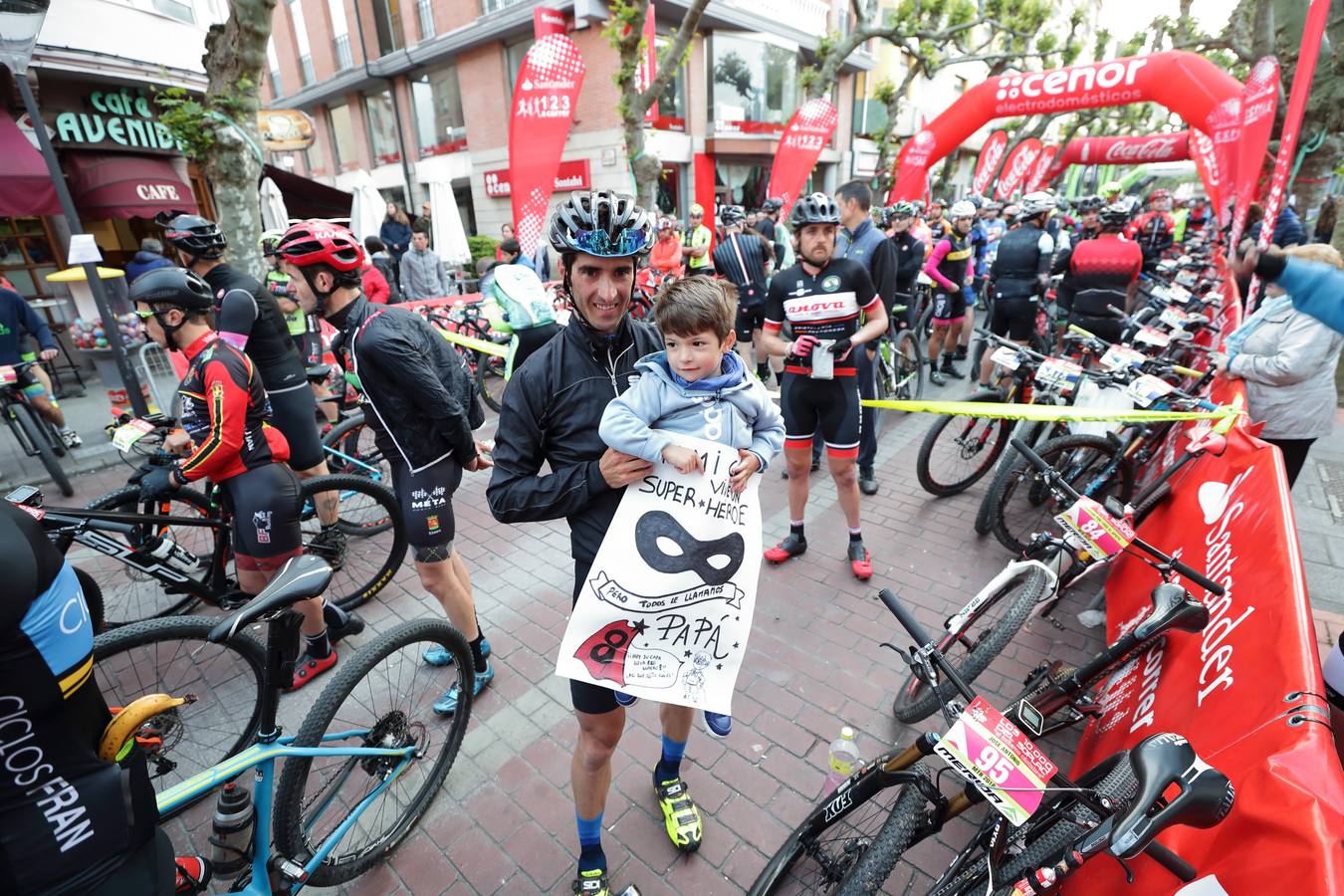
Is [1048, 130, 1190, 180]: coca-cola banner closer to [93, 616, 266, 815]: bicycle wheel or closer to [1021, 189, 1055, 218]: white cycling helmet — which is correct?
[1021, 189, 1055, 218]: white cycling helmet

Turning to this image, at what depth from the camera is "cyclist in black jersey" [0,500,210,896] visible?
1245mm

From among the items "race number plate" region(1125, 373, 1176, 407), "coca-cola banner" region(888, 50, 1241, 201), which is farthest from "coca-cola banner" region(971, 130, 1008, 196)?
"race number plate" region(1125, 373, 1176, 407)

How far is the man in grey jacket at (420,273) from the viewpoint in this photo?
11.2 meters

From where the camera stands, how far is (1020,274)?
7.14m

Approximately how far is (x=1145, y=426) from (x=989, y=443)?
145 centimetres

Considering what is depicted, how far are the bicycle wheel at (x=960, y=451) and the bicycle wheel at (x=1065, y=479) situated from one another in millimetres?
569

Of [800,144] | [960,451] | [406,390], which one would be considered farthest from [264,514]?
[800,144]

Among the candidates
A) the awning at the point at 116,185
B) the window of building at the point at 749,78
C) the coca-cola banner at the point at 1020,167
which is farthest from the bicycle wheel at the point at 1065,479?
the window of building at the point at 749,78

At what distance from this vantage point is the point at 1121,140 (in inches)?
921

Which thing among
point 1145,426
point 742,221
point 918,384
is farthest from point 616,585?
point 742,221

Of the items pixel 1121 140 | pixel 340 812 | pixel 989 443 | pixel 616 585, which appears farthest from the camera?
pixel 1121 140

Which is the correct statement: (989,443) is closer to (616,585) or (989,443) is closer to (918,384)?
(918,384)

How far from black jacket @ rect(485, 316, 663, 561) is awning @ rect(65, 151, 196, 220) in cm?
1264

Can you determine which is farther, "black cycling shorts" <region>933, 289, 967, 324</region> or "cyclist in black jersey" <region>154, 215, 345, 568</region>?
"black cycling shorts" <region>933, 289, 967, 324</region>
